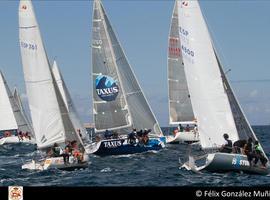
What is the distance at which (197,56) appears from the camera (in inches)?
1024

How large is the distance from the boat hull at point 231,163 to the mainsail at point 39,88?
10703mm

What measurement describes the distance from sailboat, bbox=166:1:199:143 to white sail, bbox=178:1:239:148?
19.1 m

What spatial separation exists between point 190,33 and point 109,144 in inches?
484

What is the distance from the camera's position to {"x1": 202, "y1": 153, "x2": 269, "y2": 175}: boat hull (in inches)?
880

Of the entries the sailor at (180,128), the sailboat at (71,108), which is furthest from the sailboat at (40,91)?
the sailor at (180,128)

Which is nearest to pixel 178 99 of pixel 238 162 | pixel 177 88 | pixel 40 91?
pixel 177 88

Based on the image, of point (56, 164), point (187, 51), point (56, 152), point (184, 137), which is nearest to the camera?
point (187, 51)

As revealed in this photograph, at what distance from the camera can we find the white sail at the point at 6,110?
65.8 m

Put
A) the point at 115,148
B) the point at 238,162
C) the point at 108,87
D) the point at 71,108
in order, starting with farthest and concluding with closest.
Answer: the point at 71,108, the point at 108,87, the point at 115,148, the point at 238,162

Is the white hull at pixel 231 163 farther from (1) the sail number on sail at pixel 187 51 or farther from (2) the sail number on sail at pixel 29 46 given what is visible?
(2) the sail number on sail at pixel 29 46

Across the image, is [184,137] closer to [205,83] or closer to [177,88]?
[177,88]

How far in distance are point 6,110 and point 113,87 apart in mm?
29087

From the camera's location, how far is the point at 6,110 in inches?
2616
